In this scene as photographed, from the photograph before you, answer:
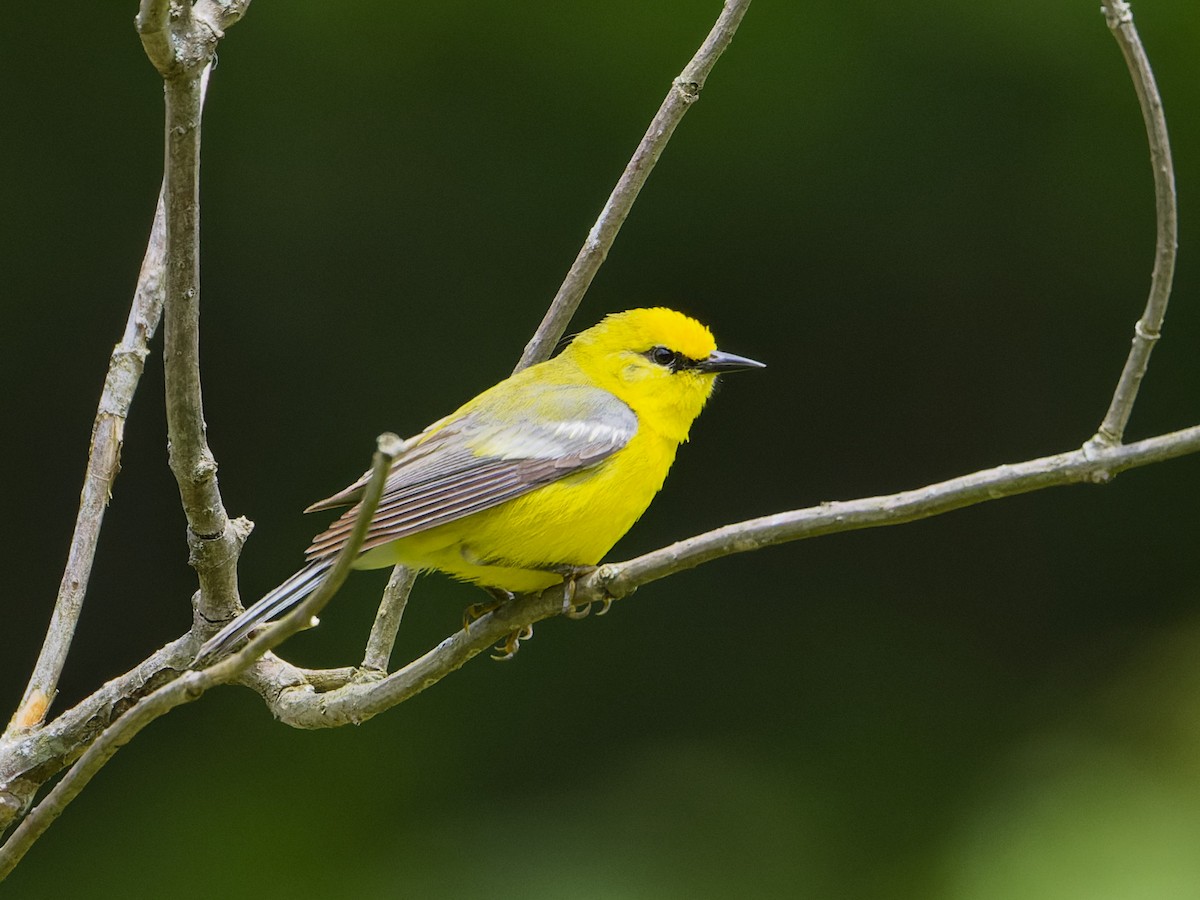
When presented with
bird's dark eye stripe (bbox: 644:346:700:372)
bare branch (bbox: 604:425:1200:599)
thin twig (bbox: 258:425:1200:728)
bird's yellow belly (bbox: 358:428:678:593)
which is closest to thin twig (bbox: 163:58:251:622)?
bird's yellow belly (bbox: 358:428:678:593)

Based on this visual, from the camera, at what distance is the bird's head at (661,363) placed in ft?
9.77

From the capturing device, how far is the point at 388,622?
2.69m

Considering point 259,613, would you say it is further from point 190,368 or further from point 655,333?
point 655,333

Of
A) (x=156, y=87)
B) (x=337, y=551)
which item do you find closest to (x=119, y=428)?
(x=337, y=551)

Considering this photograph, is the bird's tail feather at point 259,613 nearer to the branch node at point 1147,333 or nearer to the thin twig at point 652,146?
the thin twig at point 652,146

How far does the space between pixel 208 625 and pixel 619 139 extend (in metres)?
2.44

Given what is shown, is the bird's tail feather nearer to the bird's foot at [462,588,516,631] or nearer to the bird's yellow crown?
the bird's foot at [462,588,516,631]

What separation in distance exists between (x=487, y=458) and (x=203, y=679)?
3.51 ft

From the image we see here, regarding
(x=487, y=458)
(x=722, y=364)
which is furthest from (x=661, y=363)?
(x=487, y=458)

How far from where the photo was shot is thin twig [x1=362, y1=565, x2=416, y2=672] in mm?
2594

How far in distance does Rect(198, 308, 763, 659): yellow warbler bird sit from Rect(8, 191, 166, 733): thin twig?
329 mm

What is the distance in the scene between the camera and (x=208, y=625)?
7.83ft

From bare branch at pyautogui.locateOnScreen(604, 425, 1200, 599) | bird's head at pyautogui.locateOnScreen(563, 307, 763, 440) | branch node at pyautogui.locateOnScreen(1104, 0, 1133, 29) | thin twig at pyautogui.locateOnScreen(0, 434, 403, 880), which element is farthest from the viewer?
bird's head at pyautogui.locateOnScreen(563, 307, 763, 440)

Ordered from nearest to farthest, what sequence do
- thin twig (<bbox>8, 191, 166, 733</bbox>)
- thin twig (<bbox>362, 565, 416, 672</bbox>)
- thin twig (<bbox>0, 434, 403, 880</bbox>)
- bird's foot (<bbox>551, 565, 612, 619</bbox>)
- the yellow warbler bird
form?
thin twig (<bbox>0, 434, 403, 880</bbox>), bird's foot (<bbox>551, 565, 612, 619</bbox>), thin twig (<bbox>8, 191, 166, 733</bbox>), the yellow warbler bird, thin twig (<bbox>362, 565, 416, 672</bbox>)
